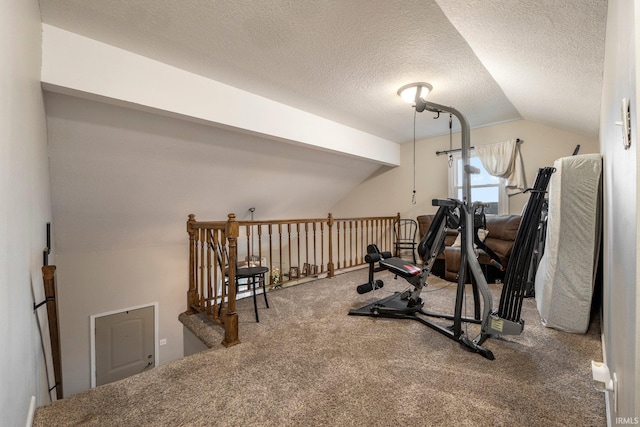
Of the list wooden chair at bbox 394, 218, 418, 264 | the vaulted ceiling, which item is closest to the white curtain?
the vaulted ceiling

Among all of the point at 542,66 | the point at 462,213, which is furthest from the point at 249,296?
the point at 542,66

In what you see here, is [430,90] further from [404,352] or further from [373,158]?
[404,352]

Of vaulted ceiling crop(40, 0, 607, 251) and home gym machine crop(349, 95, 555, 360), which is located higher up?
vaulted ceiling crop(40, 0, 607, 251)

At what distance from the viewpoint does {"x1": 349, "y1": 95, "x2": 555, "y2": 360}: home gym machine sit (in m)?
1.97

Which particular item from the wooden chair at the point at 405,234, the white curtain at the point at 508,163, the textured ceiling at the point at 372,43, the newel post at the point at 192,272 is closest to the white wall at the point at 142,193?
the textured ceiling at the point at 372,43

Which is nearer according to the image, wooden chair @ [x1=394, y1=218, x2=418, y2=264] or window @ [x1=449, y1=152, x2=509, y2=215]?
window @ [x1=449, y1=152, x2=509, y2=215]

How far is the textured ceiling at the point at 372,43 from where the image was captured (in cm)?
173

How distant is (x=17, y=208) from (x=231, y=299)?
1.41m

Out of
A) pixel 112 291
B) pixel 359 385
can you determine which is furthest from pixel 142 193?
pixel 359 385

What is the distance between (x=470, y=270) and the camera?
2242 millimetres

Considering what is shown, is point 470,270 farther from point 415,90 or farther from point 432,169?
point 432,169

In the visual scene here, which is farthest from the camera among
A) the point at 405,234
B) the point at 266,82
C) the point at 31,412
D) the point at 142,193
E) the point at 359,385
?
the point at 405,234

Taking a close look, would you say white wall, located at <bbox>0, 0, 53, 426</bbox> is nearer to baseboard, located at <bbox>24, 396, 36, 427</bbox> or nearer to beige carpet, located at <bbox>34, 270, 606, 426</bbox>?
baseboard, located at <bbox>24, 396, 36, 427</bbox>

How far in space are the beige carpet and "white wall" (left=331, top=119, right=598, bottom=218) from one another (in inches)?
101
